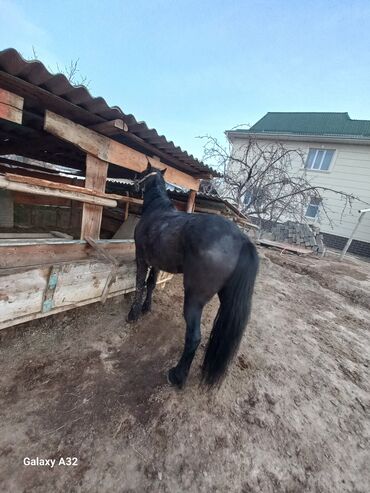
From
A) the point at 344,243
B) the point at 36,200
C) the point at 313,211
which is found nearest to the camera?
the point at 36,200

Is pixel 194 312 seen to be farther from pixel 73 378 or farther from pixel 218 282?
pixel 73 378

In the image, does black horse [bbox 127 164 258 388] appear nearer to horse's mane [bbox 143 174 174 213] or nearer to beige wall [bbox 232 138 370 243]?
horse's mane [bbox 143 174 174 213]

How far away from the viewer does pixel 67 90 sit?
6.74 ft

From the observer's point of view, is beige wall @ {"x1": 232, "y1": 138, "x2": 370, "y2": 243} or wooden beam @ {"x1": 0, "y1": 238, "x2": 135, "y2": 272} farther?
beige wall @ {"x1": 232, "y1": 138, "x2": 370, "y2": 243}

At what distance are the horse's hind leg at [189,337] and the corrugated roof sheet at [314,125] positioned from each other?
14.2 metres

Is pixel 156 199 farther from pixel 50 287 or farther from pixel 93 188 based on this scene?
Result: pixel 50 287

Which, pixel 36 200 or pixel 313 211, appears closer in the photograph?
pixel 36 200

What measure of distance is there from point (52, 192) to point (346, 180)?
1680 centimetres

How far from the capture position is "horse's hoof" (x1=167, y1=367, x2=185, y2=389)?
7.22 ft

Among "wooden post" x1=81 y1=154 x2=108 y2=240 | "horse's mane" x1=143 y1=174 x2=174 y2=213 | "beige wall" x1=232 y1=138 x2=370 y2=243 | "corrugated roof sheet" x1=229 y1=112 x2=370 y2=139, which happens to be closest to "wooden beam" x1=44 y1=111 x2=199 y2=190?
"wooden post" x1=81 y1=154 x2=108 y2=240

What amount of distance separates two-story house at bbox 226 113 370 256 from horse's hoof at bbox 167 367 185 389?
540 inches

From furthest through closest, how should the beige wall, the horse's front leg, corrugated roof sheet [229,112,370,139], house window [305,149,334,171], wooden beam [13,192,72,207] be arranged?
house window [305,149,334,171] < corrugated roof sheet [229,112,370,139] < the beige wall < wooden beam [13,192,72,207] < the horse's front leg

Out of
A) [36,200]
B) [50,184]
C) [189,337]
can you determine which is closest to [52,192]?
[50,184]

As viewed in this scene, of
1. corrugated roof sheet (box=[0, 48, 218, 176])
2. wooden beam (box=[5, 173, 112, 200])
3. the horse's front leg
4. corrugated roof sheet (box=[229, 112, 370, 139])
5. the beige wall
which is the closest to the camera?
corrugated roof sheet (box=[0, 48, 218, 176])
